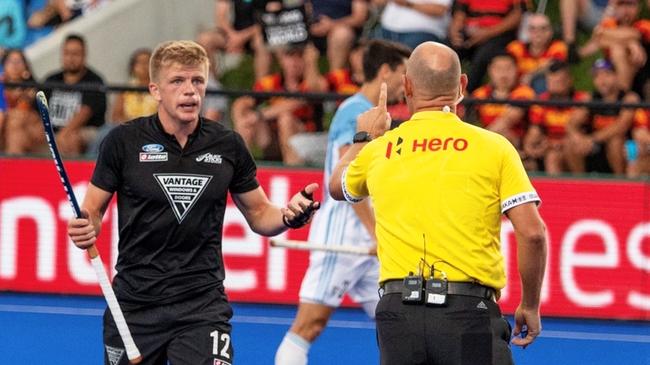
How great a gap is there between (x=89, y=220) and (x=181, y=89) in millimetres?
754

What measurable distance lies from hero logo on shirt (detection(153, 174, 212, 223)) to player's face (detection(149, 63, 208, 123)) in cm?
28

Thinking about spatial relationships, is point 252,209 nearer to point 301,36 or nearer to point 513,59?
point 513,59

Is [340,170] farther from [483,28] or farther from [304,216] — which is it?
[483,28]

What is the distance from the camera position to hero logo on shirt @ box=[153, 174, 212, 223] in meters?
6.57

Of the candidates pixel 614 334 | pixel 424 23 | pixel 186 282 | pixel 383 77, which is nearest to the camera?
pixel 186 282

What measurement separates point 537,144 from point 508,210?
22.9ft

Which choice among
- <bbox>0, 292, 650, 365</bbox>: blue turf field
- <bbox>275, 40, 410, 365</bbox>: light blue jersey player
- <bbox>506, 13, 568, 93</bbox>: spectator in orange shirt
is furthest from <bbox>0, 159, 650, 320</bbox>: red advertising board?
<bbox>275, 40, 410, 365</bbox>: light blue jersey player

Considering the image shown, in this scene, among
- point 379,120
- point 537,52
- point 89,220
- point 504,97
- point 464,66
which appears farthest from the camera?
point 464,66

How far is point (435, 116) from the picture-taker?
19.3 ft

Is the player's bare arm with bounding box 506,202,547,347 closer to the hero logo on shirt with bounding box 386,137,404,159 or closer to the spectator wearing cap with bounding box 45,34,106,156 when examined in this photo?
the hero logo on shirt with bounding box 386,137,404,159

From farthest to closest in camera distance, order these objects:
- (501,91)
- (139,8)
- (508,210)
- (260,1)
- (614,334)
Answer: (139,8), (260,1), (501,91), (614,334), (508,210)

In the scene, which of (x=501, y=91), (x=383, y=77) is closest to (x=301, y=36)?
(x=501, y=91)

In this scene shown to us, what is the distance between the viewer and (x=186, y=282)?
6.59 m

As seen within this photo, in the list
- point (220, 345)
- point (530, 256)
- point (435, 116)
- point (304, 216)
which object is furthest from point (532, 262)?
point (220, 345)
